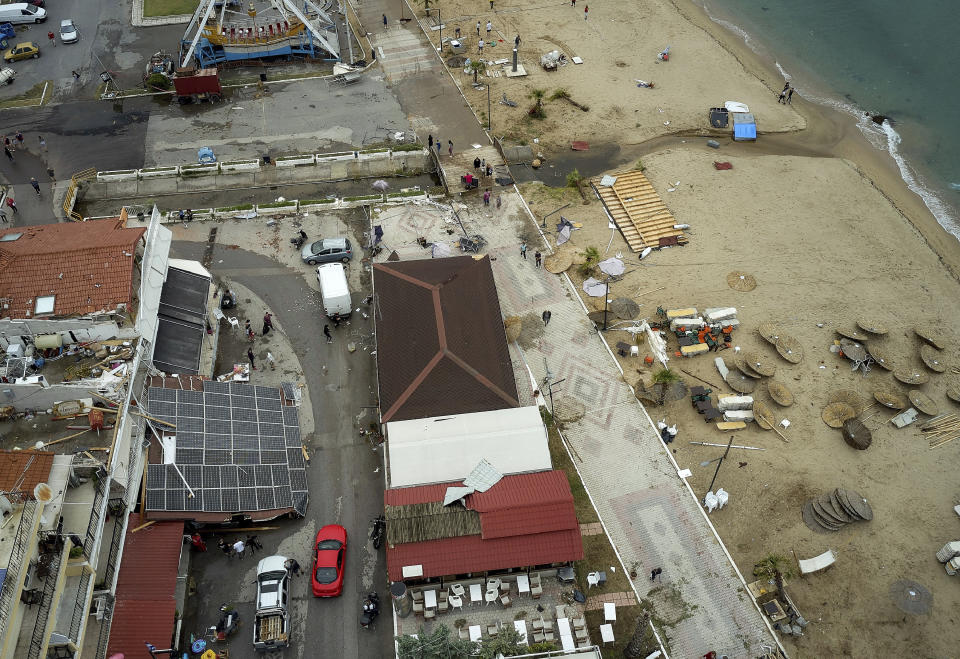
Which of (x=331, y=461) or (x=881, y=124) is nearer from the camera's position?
(x=331, y=461)

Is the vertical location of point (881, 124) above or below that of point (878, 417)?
above

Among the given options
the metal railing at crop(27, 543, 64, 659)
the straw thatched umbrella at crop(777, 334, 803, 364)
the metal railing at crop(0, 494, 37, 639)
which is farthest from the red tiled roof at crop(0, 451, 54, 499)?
the straw thatched umbrella at crop(777, 334, 803, 364)

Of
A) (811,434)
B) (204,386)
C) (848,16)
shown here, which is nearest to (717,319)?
(811,434)

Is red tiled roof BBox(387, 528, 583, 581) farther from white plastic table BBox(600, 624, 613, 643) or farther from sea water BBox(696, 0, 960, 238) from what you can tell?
sea water BBox(696, 0, 960, 238)

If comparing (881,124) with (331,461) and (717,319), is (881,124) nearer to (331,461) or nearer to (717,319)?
(717,319)

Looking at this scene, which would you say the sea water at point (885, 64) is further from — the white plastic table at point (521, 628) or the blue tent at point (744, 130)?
the white plastic table at point (521, 628)

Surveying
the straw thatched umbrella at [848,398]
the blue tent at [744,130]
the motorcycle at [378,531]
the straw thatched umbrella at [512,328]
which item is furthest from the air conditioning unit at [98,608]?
the blue tent at [744,130]
